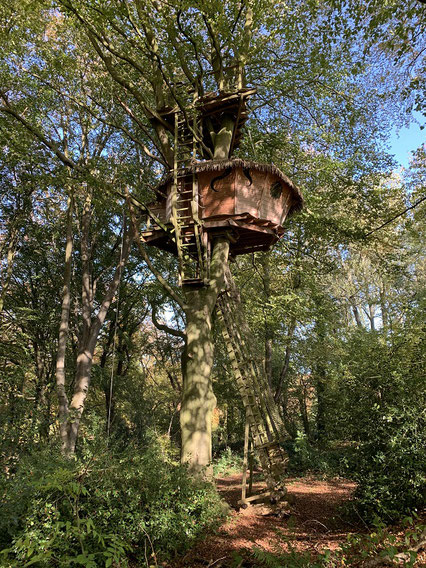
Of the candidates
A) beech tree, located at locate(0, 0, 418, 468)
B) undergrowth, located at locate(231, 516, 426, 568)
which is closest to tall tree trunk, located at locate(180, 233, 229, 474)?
beech tree, located at locate(0, 0, 418, 468)

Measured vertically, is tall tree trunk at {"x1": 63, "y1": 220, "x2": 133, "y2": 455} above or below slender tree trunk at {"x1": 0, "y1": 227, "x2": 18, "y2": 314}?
below

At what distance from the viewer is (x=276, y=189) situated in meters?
9.20

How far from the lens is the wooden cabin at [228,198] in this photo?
8680mm

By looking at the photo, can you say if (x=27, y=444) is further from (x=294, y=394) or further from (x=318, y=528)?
(x=294, y=394)

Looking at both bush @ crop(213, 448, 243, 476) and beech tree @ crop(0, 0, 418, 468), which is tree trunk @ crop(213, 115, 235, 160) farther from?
bush @ crop(213, 448, 243, 476)

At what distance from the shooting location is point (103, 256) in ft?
61.0

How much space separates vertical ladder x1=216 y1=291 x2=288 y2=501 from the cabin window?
2.69 m

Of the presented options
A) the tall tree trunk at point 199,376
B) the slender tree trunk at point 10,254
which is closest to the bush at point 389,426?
the tall tree trunk at point 199,376

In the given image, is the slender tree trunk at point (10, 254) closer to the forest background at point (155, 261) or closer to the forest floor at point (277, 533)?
the forest background at point (155, 261)

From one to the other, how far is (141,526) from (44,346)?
14761mm

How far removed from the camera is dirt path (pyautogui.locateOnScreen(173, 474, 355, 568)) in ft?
16.9

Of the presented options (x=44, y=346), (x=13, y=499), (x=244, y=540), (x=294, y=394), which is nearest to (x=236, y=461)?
(x=294, y=394)

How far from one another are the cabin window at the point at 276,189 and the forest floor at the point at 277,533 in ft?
22.0

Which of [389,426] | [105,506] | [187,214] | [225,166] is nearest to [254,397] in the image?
[389,426]
